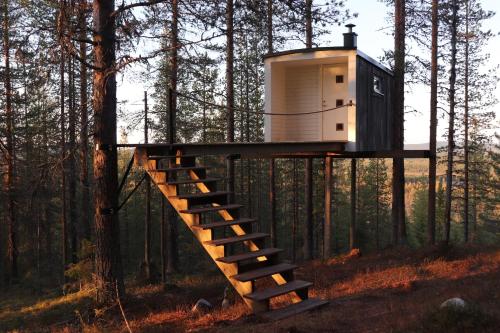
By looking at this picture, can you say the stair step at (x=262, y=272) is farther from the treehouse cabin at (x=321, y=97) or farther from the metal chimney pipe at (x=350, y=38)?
the metal chimney pipe at (x=350, y=38)

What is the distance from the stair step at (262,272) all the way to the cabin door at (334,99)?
6.57 metres

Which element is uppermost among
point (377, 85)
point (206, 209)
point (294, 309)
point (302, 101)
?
point (377, 85)

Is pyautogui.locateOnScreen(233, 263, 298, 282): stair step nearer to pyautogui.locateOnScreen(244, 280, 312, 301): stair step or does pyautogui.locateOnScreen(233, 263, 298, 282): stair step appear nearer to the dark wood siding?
pyautogui.locateOnScreen(244, 280, 312, 301): stair step

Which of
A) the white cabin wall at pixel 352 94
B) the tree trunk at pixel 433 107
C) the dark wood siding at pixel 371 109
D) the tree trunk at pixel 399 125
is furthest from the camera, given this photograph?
the tree trunk at pixel 433 107

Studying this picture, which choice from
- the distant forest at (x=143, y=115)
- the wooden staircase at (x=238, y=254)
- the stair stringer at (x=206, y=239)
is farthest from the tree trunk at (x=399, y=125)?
the stair stringer at (x=206, y=239)

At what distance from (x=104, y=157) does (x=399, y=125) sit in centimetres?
1212

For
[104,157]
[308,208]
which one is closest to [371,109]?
[104,157]

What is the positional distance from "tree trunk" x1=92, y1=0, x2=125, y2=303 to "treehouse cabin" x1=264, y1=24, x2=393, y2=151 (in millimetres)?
4689

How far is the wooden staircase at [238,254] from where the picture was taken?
6691 millimetres

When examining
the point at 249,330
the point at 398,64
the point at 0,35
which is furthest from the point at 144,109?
the point at 249,330

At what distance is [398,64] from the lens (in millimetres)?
16438

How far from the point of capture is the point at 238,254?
729 centimetres

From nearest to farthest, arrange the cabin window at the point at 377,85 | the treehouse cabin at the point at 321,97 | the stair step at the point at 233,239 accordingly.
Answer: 1. the stair step at the point at 233,239
2. the treehouse cabin at the point at 321,97
3. the cabin window at the point at 377,85

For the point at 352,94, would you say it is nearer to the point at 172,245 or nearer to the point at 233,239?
the point at 233,239
